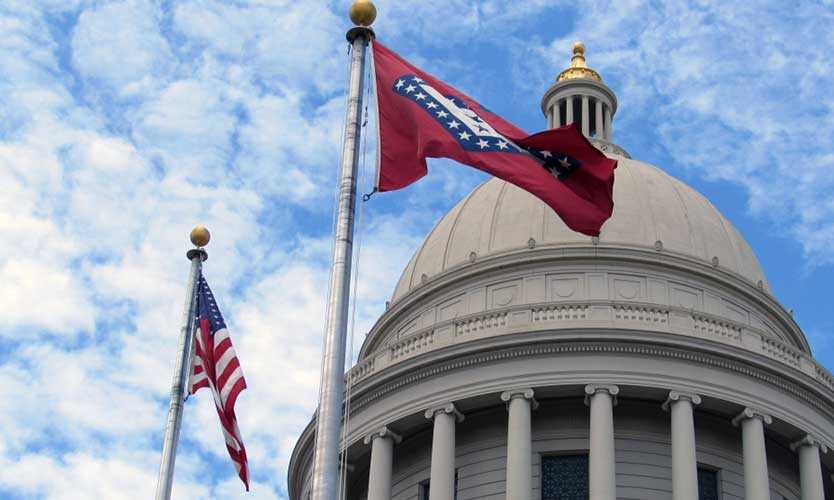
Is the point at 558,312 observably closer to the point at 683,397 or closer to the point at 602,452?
the point at 683,397

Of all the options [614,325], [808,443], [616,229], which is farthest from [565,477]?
[616,229]

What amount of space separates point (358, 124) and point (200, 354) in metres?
8.59

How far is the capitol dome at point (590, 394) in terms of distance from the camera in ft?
133

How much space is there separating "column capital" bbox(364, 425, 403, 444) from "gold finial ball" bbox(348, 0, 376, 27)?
20.6 meters

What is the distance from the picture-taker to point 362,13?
24125 millimetres

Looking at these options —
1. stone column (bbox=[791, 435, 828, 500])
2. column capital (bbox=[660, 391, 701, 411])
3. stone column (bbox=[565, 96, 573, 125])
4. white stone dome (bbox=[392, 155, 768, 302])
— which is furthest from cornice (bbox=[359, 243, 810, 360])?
stone column (bbox=[565, 96, 573, 125])

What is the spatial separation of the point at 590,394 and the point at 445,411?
4.06 metres

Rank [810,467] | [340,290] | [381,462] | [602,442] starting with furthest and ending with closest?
[381,462]
[810,467]
[602,442]
[340,290]

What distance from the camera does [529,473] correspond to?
39656 millimetres

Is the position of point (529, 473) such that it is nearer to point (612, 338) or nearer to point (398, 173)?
point (612, 338)

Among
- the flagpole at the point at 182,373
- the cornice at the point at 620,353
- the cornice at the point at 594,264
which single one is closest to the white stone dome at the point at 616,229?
the cornice at the point at 594,264

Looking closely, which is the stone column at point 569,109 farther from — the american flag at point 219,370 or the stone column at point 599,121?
the american flag at point 219,370

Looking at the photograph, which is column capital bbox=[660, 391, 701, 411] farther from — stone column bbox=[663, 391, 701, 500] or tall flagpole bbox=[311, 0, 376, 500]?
tall flagpole bbox=[311, 0, 376, 500]

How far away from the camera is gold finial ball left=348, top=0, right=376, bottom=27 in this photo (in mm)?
24125
